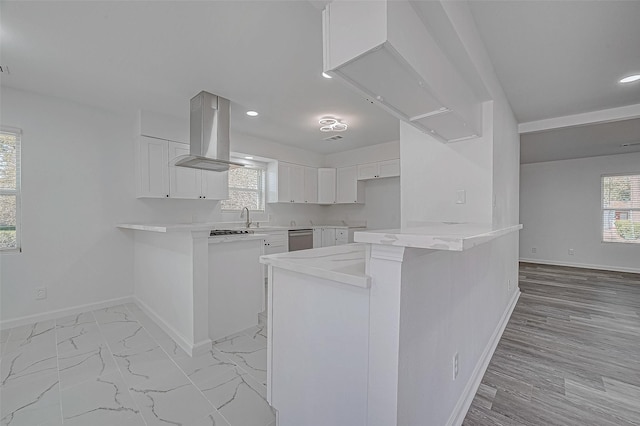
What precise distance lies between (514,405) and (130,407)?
7.89 ft

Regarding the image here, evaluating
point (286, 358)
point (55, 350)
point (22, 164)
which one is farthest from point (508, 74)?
point (22, 164)

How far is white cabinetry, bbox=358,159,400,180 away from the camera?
5223mm

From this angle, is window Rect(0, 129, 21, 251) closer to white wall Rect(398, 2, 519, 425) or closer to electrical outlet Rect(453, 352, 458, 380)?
white wall Rect(398, 2, 519, 425)

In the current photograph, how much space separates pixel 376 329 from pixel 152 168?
12.4ft

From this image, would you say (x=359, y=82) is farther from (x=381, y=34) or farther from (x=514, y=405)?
(x=514, y=405)

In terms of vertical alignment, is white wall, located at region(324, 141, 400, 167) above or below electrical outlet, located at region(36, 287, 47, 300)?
above

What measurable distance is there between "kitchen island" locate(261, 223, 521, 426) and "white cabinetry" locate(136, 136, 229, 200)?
3.03 meters

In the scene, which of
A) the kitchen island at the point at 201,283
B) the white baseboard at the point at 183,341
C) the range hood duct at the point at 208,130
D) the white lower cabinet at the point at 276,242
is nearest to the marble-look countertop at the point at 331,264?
the kitchen island at the point at 201,283

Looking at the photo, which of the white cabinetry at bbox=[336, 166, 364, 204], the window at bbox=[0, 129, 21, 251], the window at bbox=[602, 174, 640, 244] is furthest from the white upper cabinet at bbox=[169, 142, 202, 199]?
the window at bbox=[602, 174, 640, 244]

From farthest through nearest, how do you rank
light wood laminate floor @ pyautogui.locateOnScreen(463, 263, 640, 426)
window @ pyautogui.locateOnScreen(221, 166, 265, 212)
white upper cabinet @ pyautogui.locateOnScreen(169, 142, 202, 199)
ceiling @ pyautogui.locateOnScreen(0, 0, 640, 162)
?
1. window @ pyautogui.locateOnScreen(221, 166, 265, 212)
2. white upper cabinet @ pyautogui.locateOnScreen(169, 142, 202, 199)
3. ceiling @ pyautogui.locateOnScreen(0, 0, 640, 162)
4. light wood laminate floor @ pyautogui.locateOnScreen(463, 263, 640, 426)

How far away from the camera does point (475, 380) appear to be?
6.22 ft

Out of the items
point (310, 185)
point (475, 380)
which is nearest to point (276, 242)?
point (310, 185)

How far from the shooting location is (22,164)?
300cm

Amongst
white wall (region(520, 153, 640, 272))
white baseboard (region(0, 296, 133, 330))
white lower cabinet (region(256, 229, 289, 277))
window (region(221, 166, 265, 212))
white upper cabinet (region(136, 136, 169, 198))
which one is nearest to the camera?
white baseboard (region(0, 296, 133, 330))
